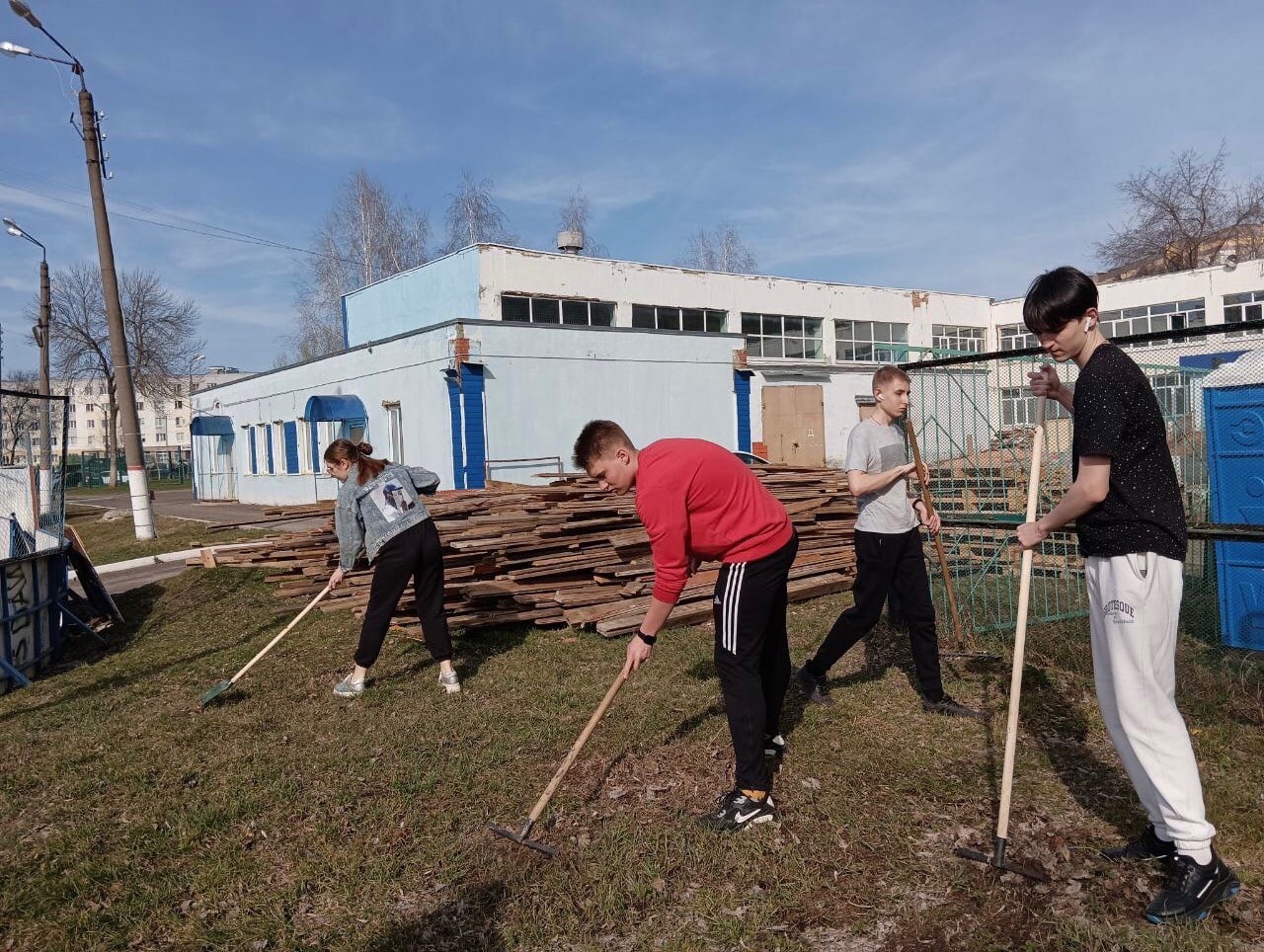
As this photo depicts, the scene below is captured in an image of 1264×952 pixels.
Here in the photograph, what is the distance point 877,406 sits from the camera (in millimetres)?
5195

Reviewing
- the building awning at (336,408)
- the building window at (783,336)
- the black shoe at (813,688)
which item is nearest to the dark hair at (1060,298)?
the black shoe at (813,688)

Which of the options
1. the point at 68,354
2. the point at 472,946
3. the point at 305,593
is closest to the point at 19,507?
the point at 305,593

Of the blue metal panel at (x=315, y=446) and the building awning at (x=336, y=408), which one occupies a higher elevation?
the building awning at (x=336, y=408)

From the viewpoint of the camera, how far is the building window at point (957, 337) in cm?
3444

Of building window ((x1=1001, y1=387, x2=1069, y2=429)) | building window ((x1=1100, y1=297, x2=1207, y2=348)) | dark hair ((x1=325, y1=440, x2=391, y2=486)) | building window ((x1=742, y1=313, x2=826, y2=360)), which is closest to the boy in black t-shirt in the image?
building window ((x1=1001, y1=387, x2=1069, y2=429))

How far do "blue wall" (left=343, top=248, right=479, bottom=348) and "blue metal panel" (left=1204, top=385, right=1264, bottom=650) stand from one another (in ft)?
60.0

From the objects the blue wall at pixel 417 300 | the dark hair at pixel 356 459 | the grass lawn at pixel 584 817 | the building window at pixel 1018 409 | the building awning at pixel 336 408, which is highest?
the blue wall at pixel 417 300

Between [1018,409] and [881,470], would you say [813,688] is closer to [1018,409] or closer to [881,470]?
[881,470]

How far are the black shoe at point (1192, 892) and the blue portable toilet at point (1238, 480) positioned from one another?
11.6 feet

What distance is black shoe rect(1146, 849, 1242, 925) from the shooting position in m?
2.83

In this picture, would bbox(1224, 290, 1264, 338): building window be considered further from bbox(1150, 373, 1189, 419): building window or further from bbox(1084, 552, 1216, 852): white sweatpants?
bbox(1084, 552, 1216, 852): white sweatpants

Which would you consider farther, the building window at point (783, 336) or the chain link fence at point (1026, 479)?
the building window at point (783, 336)

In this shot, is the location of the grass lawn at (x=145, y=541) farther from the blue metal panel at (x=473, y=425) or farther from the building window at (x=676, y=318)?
the building window at (x=676, y=318)

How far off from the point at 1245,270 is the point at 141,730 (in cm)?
3664
